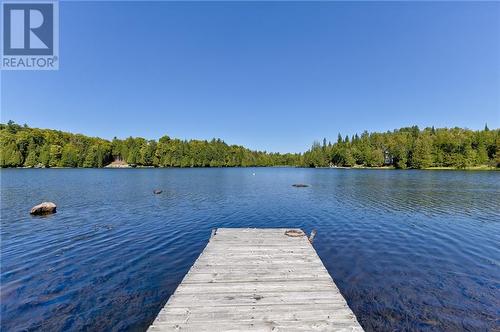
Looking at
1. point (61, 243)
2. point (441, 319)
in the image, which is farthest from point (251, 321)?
point (61, 243)

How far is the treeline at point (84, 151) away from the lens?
136875 millimetres

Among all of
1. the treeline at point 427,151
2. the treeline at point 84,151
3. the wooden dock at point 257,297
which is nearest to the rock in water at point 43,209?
the wooden dock at point 257,297

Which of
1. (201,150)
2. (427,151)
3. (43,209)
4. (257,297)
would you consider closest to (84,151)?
(201,150)

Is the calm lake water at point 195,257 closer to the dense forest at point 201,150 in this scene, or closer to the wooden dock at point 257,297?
the wooden dock at point 257,297

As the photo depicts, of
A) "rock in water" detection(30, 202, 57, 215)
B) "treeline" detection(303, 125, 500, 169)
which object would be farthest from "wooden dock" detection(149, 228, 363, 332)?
"treeline" detection(303, 125, 500, 169)

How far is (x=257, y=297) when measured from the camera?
7.14 meters

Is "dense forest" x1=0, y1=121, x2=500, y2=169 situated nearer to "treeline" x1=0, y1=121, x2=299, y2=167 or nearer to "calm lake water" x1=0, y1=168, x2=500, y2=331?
"treeline" x1=0, y1=121, x2=299, y2=167

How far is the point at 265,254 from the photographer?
11.1 metres

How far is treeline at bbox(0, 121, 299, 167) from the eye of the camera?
5389 inches

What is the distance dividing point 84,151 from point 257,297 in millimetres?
182011

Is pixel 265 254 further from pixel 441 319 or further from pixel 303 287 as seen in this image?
pixel 441 319

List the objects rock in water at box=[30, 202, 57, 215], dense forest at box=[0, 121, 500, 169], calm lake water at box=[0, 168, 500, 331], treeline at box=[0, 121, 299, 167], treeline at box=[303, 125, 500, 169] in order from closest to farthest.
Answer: calm lake water at box=[0, 168, 500, 331]
rock in water at box=[30, 202, 57, 215]
treeline at box=[303, 125, 500, 169]
dense forest at box=[0, 121, 500, 169]
treeline at box=[0, 121, 299, 167]

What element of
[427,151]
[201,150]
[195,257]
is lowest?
[195,257]

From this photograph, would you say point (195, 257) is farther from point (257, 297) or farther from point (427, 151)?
point (427, 151)
